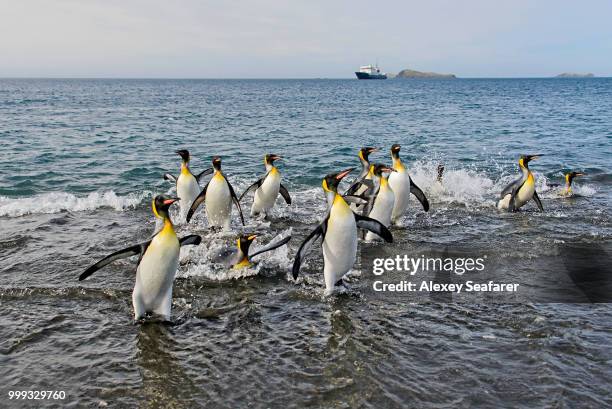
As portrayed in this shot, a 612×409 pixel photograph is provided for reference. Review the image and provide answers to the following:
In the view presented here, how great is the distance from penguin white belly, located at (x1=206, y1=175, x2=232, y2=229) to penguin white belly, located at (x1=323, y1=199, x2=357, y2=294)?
139 inches

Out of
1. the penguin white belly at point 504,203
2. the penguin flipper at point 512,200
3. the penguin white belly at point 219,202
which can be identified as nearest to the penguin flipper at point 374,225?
the penguin white belly at point 219,202

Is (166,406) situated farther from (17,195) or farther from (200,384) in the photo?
(17,195)

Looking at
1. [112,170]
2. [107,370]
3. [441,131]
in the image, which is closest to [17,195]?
[112,170]

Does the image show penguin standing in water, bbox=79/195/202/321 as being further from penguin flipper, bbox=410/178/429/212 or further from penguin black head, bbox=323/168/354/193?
penguin flipper, bbox=410/178/429/212

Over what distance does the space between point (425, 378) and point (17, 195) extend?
38.4ft

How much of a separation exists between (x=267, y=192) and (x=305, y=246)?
4.21 m

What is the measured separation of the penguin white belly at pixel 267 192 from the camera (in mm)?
9891

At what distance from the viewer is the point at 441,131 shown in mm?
27266

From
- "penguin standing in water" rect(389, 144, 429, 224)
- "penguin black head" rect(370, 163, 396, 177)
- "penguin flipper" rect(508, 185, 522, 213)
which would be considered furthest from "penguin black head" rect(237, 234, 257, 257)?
"penguin flipper" rect(508, 185, 522, 213)

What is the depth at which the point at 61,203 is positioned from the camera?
11.4m

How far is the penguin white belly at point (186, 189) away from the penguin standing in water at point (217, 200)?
0.90 m

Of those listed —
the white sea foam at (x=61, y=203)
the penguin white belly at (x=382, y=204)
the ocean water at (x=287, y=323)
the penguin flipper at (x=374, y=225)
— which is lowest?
the white sea foam at (x=61, y=203)

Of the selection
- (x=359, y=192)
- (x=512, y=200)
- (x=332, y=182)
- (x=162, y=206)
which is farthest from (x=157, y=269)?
(x=512, y=200)

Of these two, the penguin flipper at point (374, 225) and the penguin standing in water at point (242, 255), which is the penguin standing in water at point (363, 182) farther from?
the penguin standing in water at point (242, 255)
